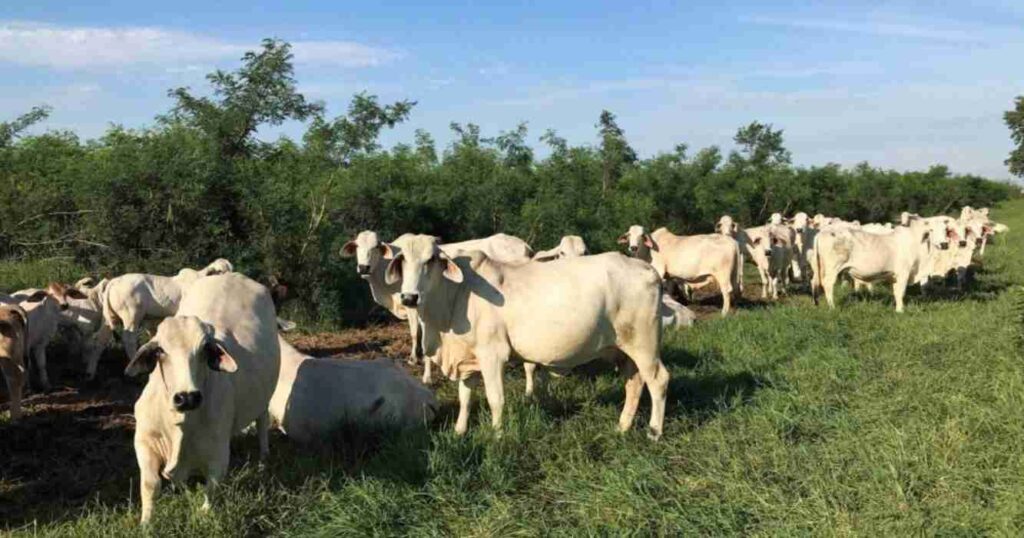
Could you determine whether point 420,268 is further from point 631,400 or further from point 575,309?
point 631,400

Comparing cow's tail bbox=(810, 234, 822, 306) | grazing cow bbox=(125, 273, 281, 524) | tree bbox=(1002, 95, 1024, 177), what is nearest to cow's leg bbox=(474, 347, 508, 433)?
grazing cow bbox=(125, 273, 281, 524)

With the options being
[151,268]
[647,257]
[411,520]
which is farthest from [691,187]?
[411,520]

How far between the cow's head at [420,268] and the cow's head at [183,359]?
6.75 feet

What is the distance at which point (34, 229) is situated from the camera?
571 inches

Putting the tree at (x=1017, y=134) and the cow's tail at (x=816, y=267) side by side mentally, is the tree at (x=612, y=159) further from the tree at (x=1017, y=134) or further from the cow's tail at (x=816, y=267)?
the tree at (x=1017, y=134)

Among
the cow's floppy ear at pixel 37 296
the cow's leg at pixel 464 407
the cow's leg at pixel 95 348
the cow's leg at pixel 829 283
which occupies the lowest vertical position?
the cow's leg at pixel 95 348

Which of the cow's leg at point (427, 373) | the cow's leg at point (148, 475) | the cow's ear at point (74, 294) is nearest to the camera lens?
the cow's leg at point (148, 475)

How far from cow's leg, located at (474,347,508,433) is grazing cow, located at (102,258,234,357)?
186 inches

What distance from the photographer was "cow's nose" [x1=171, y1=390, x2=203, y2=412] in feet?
16.6

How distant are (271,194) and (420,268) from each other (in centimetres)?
784

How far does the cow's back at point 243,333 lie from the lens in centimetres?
616

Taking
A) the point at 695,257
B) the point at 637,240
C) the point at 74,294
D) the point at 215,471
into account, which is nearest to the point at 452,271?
the point at 215,471

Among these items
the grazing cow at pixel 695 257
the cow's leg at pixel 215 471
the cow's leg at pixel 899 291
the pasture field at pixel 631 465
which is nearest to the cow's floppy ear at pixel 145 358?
the cow's leg at pixel 215 471

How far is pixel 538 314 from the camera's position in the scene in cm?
738
